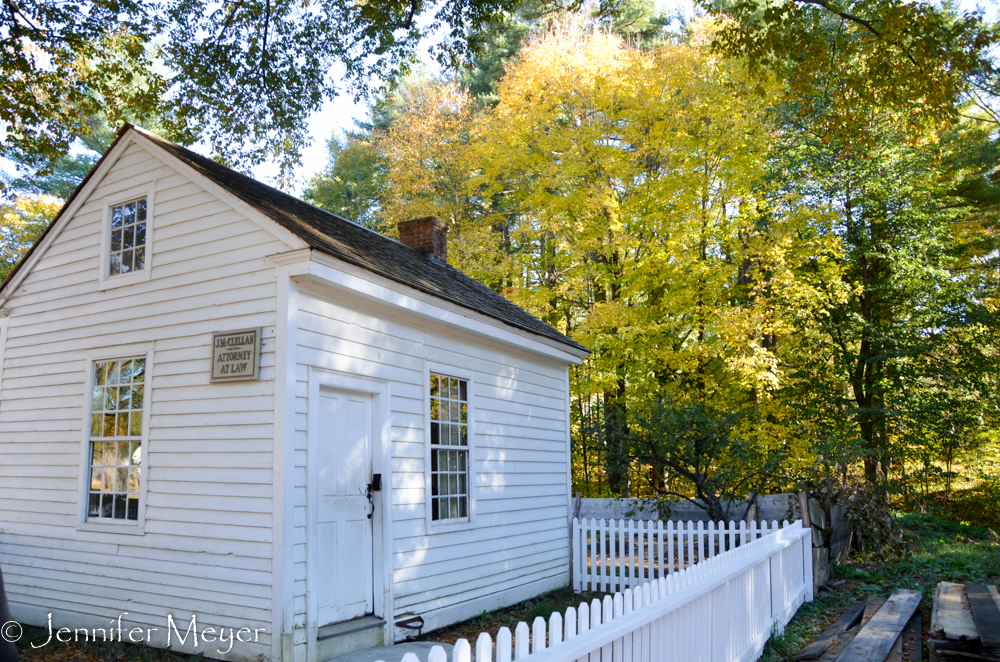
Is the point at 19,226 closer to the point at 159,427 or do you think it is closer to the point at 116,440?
the point at 116,440

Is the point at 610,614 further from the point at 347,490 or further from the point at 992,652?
the point at 992,652

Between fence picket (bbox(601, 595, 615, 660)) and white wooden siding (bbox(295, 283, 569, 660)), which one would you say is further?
white wooden siding (bbox(295, 283, 569, 660))

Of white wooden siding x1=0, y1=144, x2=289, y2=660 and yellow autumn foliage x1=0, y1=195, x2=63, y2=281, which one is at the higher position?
yellow autumn foliage x1=0, y1=195, x2=63, y2=281

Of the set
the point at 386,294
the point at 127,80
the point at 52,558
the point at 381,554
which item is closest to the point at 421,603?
the point at 381,554

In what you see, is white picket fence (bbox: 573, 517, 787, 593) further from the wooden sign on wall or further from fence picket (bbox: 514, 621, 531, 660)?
fence picket (bbox: 514, 621, 531, 660)

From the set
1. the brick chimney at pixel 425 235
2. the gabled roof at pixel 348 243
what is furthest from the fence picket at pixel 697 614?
the brick chimney at pixel 425 235

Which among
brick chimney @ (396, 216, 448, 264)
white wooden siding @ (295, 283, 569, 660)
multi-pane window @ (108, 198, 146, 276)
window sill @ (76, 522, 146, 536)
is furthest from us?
brick chimney @ (396, 216, 448, 264)

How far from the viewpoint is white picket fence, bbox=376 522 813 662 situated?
10.4 feet

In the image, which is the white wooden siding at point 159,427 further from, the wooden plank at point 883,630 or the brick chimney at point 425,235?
the wooden plank at point 883,630

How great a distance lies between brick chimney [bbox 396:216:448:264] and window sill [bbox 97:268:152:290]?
4.96m

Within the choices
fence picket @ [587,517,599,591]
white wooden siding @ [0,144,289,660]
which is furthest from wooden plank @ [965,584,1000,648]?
white wooden siding @ [0,144,289,660]

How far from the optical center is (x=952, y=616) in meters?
7.17

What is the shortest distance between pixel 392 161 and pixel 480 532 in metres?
16.5

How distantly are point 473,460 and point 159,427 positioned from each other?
3.70 metres
